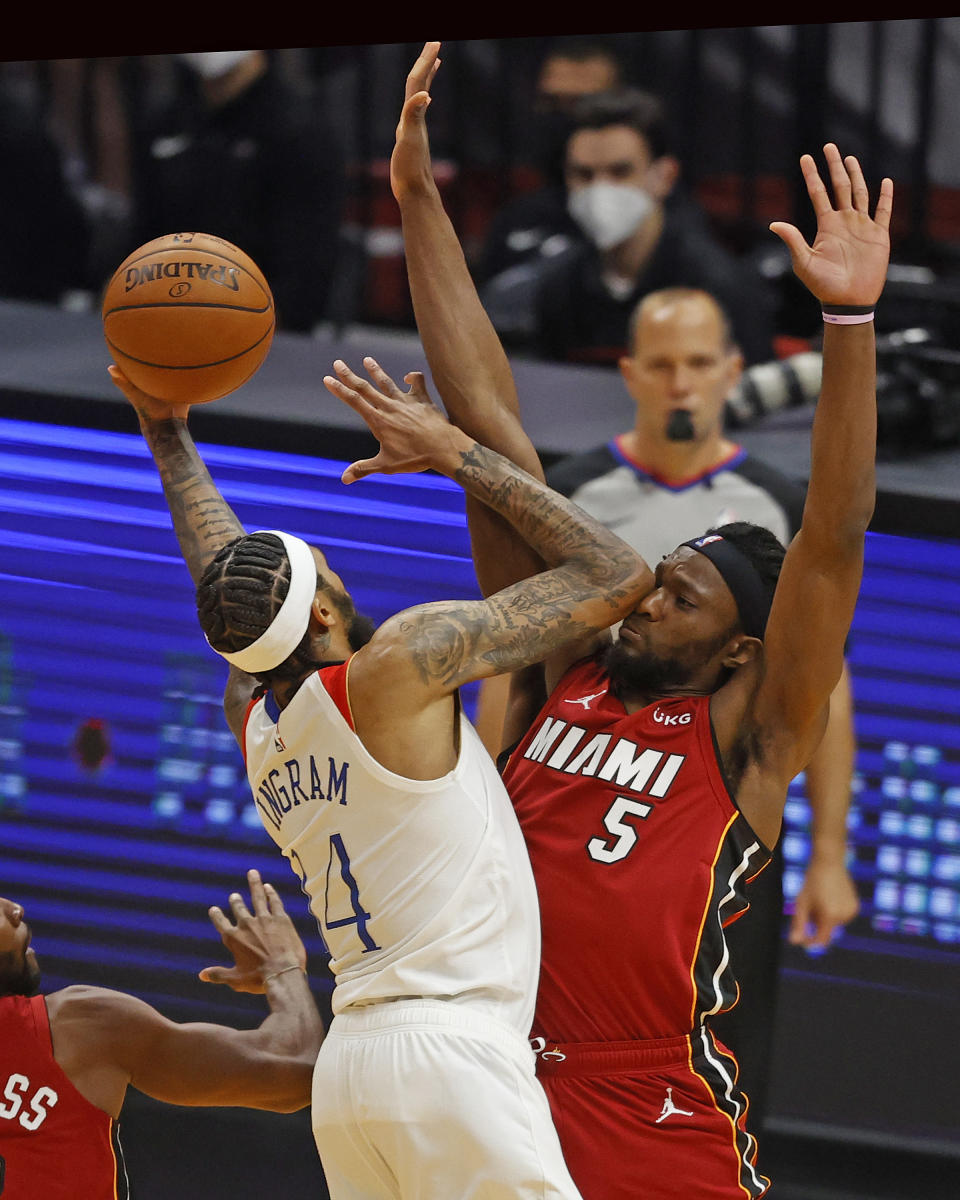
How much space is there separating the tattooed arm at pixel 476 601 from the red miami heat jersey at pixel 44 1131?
1159mm

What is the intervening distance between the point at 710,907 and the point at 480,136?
499 centimetres

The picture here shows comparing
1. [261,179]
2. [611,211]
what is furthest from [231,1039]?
[261,179]

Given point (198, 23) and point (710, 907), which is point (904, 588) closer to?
point (710, 907)

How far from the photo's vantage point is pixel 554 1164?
2553 mm

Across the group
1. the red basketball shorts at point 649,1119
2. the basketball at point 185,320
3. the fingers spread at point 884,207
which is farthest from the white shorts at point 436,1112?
the fingers spread at point 884,207

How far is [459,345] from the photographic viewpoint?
3.07m

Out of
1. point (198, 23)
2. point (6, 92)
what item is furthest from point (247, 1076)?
point (6, 92)

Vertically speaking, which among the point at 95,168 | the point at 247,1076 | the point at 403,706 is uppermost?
the point at 95,168

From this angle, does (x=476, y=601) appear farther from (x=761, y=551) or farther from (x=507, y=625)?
(x=761, y=551)

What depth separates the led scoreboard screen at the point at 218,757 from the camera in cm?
443

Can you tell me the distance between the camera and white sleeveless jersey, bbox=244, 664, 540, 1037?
2.63 meters

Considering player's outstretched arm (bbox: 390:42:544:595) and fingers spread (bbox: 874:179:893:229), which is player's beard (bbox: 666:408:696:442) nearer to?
player's outstretched arm (bbox: 390:42:544:595)

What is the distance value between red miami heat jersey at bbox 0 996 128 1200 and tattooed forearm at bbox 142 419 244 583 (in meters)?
1.01

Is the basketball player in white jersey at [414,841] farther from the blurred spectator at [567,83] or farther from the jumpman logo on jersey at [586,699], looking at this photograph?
the blurred spectator at [567,83]
